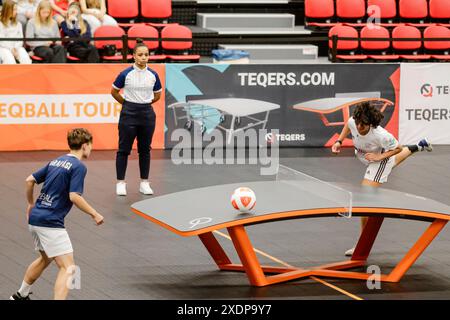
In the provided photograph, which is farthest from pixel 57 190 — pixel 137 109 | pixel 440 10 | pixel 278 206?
pixel 440 10

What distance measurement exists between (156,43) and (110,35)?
85 centimetres

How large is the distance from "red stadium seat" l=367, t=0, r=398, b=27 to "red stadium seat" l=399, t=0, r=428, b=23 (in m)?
0.17

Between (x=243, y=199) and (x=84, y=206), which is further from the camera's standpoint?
(x=243, y=199)

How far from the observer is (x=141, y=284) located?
392 inches

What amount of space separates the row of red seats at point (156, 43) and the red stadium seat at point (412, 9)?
17.1 feet

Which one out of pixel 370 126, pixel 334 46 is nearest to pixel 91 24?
pixel 334 46

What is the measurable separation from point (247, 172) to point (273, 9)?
729 centimetres

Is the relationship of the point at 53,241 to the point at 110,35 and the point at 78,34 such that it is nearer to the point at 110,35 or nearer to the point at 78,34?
the point at 78,34

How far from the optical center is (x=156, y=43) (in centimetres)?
1838

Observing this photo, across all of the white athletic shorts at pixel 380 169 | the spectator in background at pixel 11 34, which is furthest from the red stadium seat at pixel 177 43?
the white athletic shorts at pixel 380 169

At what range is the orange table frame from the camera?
31.8ft

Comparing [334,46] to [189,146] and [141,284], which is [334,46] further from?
[141,284]

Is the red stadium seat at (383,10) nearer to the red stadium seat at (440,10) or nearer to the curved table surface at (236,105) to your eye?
the red stadium seat at (440,10)

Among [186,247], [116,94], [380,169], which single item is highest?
[116,94]
